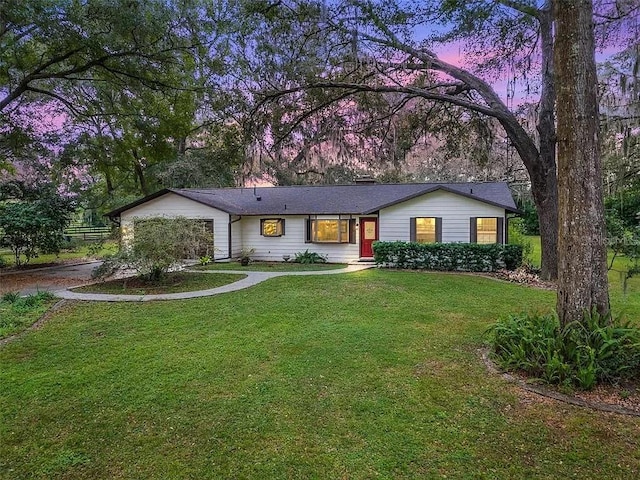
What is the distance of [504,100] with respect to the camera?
35.0 feet

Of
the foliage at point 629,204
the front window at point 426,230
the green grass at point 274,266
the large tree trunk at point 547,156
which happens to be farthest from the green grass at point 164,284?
the foliage at point 629,204

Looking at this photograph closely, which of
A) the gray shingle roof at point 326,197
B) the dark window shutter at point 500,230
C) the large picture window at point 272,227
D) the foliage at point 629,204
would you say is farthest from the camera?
the large picture window at point 272,227

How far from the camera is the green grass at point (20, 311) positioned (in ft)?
20.7

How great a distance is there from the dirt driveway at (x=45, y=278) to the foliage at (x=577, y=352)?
10.6 m

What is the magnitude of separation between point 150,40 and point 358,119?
5.69m

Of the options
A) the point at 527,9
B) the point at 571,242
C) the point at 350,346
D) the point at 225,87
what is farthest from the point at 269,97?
the point at 571,242

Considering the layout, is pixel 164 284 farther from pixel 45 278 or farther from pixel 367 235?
pixel 367 235

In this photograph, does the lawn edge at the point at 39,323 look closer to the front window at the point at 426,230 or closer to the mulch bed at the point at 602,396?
the mulch bed at the point at 602,396

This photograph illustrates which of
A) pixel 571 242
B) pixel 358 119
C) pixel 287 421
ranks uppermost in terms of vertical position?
pixel 358 119

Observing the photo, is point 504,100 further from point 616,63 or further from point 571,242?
point 571,242

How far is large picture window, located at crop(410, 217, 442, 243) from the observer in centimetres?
1398

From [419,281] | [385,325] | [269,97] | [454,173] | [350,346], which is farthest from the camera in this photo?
[454,173]

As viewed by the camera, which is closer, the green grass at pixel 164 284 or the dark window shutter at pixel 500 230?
the green grass at pixel 164 284

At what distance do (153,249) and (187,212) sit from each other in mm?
6083
